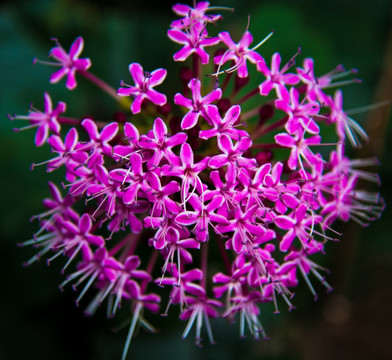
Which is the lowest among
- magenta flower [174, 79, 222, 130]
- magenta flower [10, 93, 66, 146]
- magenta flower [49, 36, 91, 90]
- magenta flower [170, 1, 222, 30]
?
magenta flower [10, 93, 66, 146]

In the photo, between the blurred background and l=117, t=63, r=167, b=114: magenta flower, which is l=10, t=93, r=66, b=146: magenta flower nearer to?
l=117, t=63, r=167, b=114: magenta flower

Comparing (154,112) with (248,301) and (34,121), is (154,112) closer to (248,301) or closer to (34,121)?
(34,121)

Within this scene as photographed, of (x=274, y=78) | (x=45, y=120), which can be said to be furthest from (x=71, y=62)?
(x=274, y=78)

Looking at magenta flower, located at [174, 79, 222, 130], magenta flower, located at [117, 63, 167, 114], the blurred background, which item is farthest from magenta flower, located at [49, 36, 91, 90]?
the blurred background

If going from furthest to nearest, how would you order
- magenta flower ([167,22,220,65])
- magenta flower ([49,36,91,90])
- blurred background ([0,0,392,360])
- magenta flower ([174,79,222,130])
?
1. blurred background ([0,0,392,360])
2. magenta flower ([49,36,91,90])
3. magenta flower ([167,22,220,65])
4. magenta flower ([174,79,222,130])

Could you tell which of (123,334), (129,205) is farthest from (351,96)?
(123,334)

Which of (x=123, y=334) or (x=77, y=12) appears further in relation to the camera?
(x=77, y=12)

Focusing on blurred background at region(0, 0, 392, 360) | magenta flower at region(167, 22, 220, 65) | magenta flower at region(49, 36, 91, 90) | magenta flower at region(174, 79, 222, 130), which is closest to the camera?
magenta flower at region(174, 79, 222, 130)
